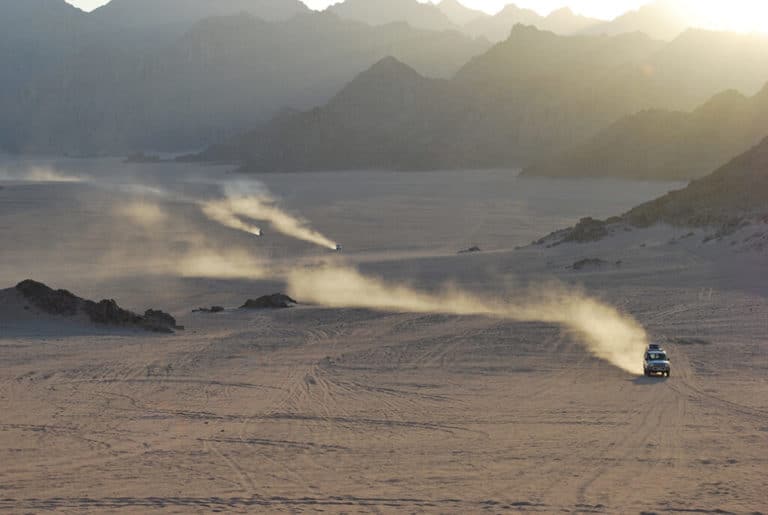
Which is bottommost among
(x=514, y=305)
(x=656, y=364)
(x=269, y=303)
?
(x=656, y=364)

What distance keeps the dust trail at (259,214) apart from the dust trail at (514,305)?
55.6 feet

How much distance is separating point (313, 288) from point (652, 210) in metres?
23.7

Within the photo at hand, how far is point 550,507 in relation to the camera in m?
12.8

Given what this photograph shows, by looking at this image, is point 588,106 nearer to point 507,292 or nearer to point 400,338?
point 507,292

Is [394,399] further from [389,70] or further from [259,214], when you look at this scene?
[389,70]

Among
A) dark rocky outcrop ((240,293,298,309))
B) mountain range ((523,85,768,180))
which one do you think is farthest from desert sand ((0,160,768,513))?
mountain range ((523,85,768,180))

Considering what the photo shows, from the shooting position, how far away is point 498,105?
16662 centimetres

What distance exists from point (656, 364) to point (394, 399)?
6.46 meters

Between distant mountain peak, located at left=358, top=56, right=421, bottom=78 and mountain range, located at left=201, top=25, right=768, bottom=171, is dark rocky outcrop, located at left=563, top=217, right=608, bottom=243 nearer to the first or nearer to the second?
mountain range, located at left=201, top=25, right=768, bottom=171

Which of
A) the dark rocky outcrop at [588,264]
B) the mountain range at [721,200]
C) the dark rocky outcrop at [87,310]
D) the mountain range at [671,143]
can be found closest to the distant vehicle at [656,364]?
the dark rocky outcrop at [87,310]

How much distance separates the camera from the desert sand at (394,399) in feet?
44.4

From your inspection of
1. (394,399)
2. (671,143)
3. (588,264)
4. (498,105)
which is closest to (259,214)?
(588,264)

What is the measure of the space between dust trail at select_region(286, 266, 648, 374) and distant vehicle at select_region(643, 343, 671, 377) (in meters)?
0.76

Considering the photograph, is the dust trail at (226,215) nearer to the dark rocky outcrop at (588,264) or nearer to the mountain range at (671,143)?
the dark rocky outcrop at (588,264)
